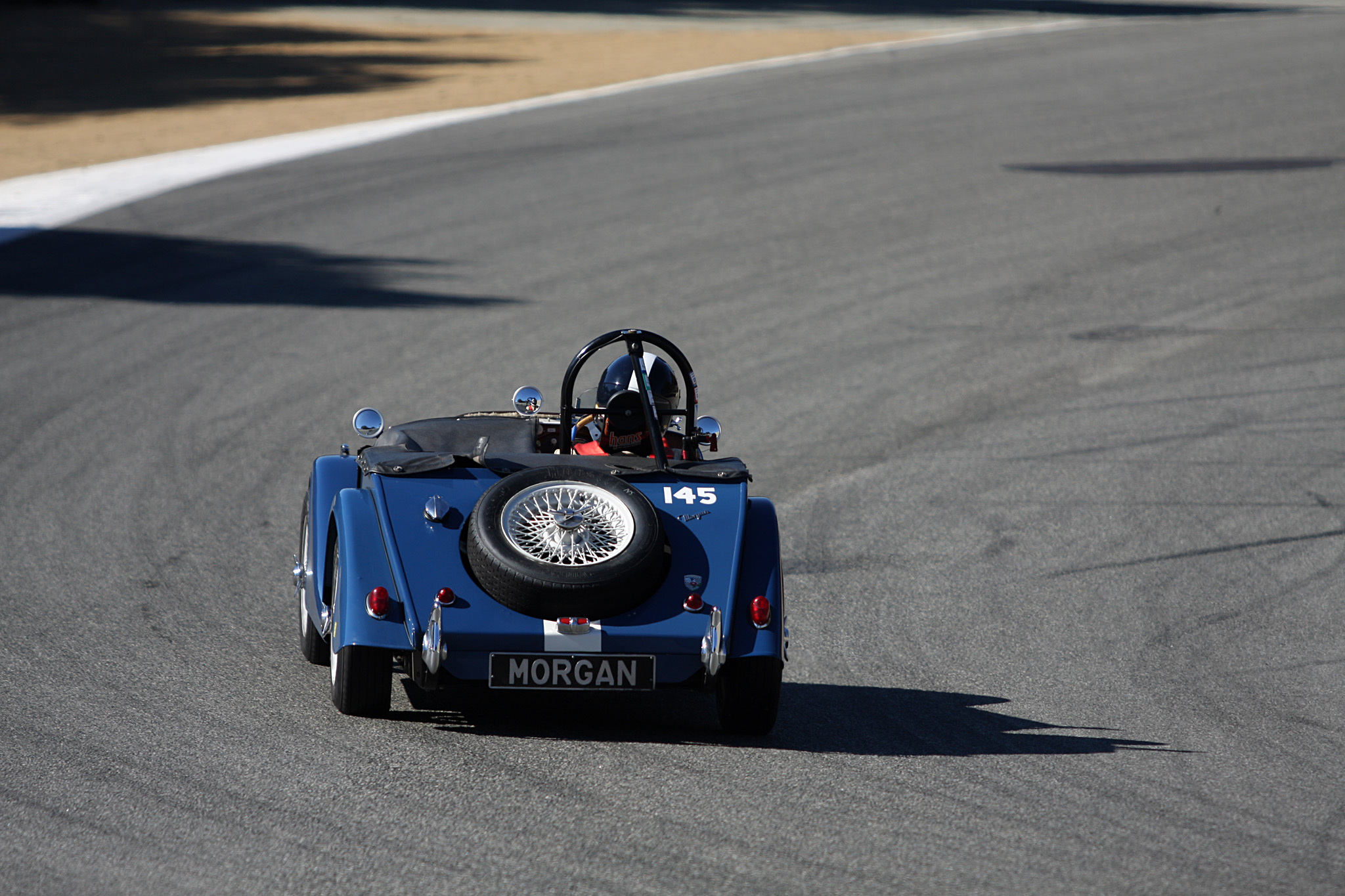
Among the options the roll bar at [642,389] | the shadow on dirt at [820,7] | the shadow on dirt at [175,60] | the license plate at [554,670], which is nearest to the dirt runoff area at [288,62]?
the shadow on dirt at [175,60]

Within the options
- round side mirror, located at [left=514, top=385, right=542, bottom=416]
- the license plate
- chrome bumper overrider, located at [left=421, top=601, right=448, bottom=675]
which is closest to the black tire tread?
chrome bumper overrider, located at [left=421, top=601, right=448, bottom=675]

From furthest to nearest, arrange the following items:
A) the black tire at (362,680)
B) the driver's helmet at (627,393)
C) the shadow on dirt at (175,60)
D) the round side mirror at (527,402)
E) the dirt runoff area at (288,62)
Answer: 1. the shadow on dirt at (175,60)
2. the dirt runoff area at (288,62)
3. the round side mirror at (527,402)
4. the driver's helmet at (627,393)
5. the black tire at (362,680)

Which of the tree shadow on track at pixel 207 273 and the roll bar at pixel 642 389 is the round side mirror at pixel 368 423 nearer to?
the roll bar at pixel 642 389

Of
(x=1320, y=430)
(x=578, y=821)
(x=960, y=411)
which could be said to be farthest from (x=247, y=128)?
(x=578, y=821)

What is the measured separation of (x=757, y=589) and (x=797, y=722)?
61 cm

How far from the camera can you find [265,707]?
5.86 metres

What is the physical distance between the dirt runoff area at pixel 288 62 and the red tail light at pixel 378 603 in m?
15.0

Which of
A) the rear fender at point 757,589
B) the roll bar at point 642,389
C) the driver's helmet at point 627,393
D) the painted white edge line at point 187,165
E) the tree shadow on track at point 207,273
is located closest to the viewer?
the rear fender at point 757,589

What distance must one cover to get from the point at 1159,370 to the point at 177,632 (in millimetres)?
8443

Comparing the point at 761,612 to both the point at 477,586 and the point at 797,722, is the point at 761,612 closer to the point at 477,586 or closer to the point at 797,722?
the point at 797,722

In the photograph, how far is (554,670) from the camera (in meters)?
5.40

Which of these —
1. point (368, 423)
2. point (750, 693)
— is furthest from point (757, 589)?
point (368, 423)

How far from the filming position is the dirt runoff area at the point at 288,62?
21500 mm

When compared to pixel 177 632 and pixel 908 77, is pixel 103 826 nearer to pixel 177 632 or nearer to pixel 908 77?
pixel 177 632
